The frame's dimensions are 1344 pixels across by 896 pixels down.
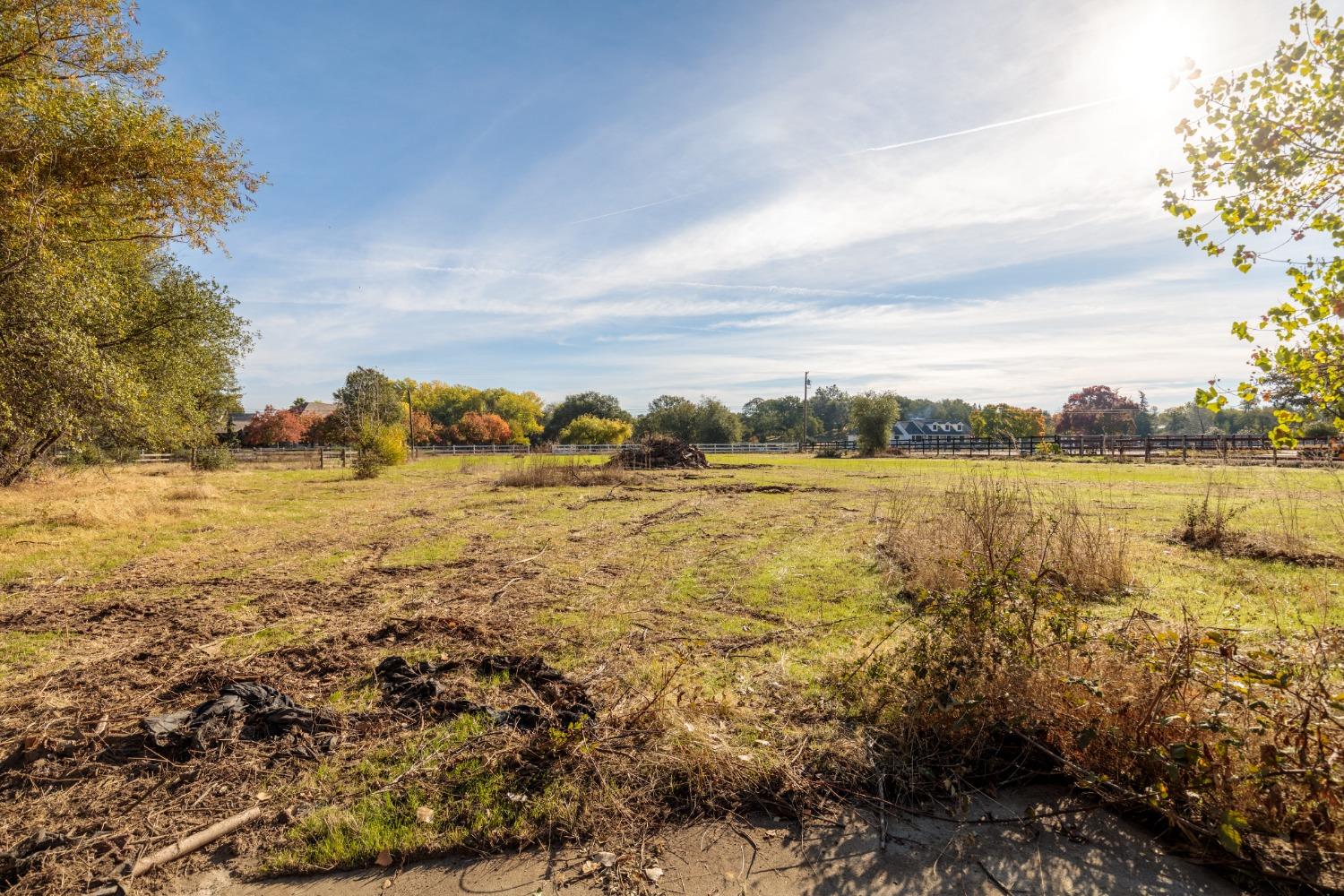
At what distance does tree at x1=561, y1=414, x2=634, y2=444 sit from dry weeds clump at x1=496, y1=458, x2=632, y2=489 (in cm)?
3560

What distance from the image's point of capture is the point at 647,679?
458 centimetres

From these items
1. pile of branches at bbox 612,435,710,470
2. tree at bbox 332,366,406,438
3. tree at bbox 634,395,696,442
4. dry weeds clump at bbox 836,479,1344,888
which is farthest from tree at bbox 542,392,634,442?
dry weeds clump at bbox 836,479,1344,888

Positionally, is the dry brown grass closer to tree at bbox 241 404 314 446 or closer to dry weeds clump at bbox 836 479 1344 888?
dry weeds clump at bbox 836 479 1344 888

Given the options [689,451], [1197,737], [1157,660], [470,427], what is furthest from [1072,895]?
[470,427]

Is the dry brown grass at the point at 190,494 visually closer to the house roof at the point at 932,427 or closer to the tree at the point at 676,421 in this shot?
the tree at the point at 676,421

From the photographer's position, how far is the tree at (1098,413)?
81562mm

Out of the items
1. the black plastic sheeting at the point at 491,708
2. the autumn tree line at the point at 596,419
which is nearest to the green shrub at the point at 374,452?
the autumn tree line at the point at 596,419

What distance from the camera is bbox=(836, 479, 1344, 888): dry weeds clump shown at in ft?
8.24

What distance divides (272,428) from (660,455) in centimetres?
4478

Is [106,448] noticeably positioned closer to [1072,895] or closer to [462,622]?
[462,622]

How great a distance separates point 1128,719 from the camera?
123 inches

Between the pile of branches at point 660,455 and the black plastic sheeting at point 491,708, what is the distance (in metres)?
22.9

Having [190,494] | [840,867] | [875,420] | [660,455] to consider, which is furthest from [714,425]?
[840,867]

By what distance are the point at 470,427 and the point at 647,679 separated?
72323 millimetres
